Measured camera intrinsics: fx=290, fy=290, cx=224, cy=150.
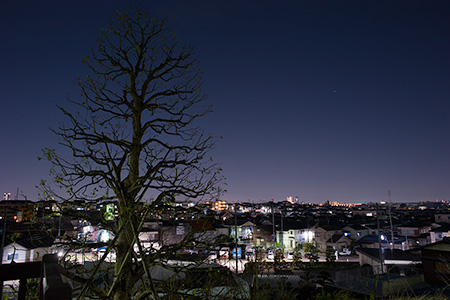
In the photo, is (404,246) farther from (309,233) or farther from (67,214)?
(67,214)

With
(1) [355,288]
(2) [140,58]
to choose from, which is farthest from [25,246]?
(2) [140,58]

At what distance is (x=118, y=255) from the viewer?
11.8ft

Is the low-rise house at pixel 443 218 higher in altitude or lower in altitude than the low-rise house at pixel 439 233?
higher

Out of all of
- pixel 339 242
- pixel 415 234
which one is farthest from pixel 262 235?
pixel 415 234

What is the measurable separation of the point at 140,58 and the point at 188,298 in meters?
3.49

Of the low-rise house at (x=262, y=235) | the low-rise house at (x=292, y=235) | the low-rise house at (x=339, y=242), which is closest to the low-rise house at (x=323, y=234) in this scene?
the low-rise house at (x=339, y=242)

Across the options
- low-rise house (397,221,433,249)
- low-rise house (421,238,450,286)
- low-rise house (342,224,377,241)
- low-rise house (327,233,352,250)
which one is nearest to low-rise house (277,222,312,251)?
low-rise house (327,233,352,250)

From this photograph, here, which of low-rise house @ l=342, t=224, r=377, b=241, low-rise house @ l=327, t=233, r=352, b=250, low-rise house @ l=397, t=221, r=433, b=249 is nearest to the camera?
low-rise house @ l=397, t=221, r=433, b=249

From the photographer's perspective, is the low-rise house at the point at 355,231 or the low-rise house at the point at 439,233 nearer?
the low-rise house at the point at 439,233

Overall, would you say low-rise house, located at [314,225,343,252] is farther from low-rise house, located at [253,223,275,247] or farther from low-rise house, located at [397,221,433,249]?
low-rise house, located at [397,221,433,249]

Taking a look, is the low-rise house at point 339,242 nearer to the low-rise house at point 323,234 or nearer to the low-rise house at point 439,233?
the low-rise house at point 323,234

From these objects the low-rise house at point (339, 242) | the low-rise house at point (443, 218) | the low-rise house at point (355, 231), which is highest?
the low-rise house at point (443, 218)

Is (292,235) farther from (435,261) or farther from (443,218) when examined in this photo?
(443,218)

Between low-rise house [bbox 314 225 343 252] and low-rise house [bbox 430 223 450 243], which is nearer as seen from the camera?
low-rise house [bbox 430 223 450 243]
